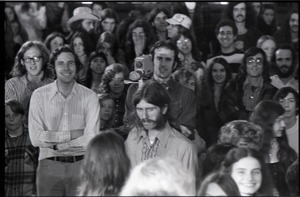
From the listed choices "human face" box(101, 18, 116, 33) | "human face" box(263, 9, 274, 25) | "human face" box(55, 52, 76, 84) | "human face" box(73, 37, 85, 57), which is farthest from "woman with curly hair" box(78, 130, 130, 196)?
"human face" box(263, 9, 274, 25)

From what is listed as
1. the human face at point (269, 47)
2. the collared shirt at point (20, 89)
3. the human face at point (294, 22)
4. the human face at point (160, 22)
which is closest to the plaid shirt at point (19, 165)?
the collared shirt at point (20, 89)

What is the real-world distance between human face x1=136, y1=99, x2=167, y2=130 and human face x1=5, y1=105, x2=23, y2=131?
2.23 feet

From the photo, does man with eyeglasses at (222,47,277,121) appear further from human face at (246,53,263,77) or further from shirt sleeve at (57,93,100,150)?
shirt sleeve at (57,93,100,150)

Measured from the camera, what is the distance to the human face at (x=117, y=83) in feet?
12.7

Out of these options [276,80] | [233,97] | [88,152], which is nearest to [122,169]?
[88,152]

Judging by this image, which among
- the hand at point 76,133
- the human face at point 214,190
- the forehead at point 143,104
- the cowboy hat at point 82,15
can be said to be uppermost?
the cowboy hat at point 82,15

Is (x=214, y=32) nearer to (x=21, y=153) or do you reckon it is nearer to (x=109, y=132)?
(x=109, y=132)

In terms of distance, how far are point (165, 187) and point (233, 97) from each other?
0.80 metres

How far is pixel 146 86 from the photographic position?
382cm

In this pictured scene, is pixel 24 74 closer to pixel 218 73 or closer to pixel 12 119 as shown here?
pixel 12 119

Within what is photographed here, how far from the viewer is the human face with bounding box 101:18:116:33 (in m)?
3.89

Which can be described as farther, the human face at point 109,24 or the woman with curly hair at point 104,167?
the human face at point 109,24

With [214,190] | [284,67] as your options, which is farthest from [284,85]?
[214,190]

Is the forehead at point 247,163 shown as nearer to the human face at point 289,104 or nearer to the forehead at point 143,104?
the human face at point 289,104
